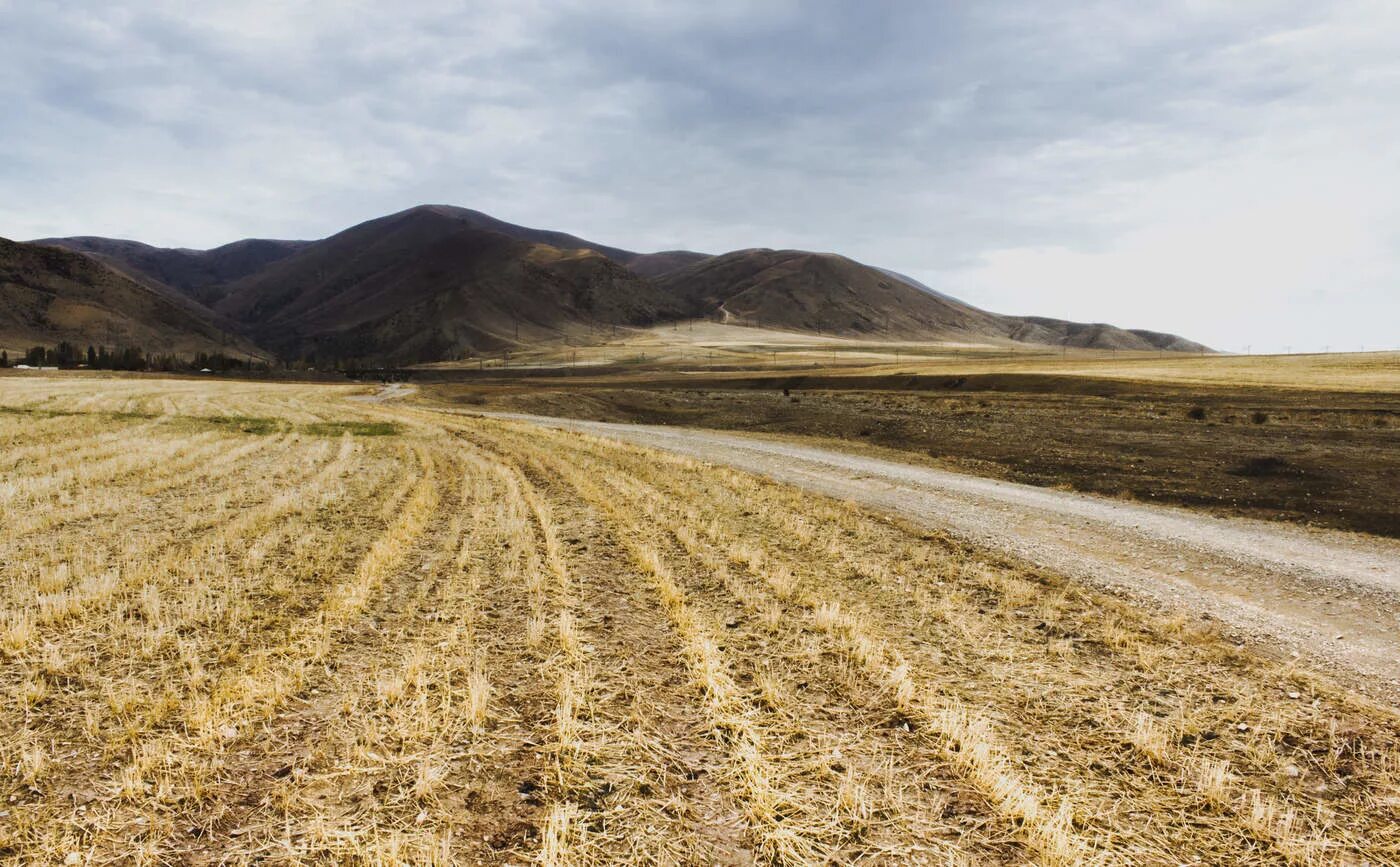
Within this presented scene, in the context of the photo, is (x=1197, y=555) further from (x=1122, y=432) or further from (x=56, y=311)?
(x=56, y=311)

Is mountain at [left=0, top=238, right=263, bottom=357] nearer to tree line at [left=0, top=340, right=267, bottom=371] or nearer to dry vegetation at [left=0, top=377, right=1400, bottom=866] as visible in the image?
tree line at [left=0, top=340, right=267, bottom=371]

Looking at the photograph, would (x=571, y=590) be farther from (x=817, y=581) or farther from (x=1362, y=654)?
(x=1362, y=654)

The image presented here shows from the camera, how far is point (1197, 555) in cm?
1455

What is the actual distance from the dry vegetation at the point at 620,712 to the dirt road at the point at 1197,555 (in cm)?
160

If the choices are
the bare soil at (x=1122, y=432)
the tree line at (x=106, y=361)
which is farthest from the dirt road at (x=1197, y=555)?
the tree line at (x=106, y=361)

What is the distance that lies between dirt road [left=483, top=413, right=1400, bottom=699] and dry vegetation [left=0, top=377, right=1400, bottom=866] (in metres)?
1.60

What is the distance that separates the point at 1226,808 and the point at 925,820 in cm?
262

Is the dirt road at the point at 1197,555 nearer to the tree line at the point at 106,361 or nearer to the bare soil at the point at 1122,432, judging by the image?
the bare soil at the point at 1122,432

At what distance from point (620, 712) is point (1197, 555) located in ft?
46.8

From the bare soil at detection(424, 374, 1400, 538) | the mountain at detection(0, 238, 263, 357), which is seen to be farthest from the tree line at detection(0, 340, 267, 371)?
the bare soil at detection(424, 374, 1400, 538)

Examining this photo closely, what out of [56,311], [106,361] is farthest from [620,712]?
[56,311]

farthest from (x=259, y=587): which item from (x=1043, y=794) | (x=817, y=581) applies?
(x=1043, y=794)

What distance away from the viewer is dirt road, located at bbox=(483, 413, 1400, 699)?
33.2 ft

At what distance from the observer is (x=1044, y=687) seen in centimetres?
753
